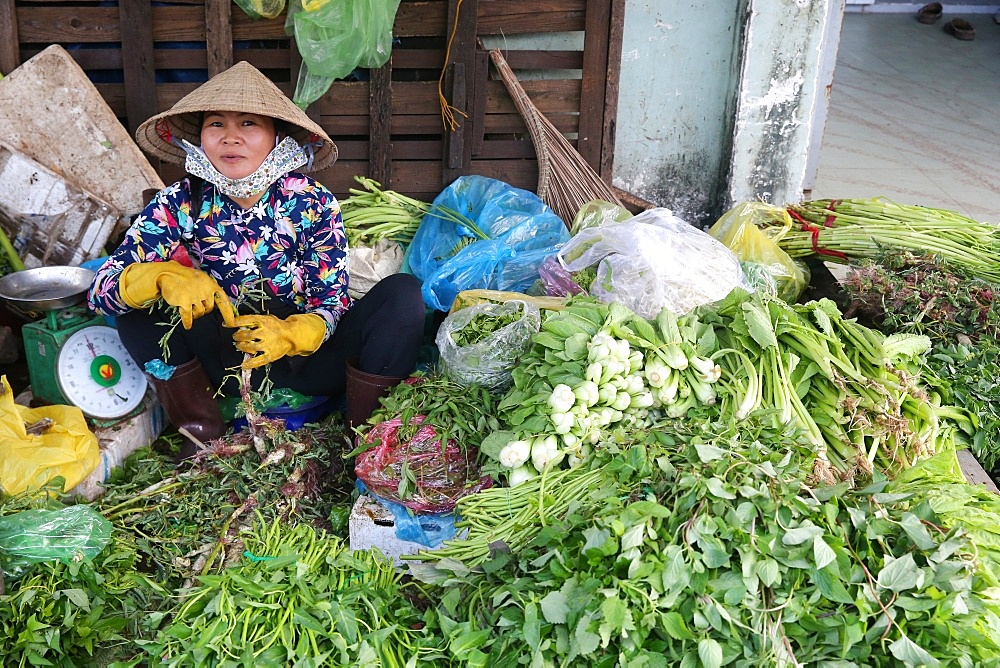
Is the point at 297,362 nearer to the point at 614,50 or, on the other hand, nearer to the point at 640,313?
the point at 640,313

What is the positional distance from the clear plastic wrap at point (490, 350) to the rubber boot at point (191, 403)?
899mm

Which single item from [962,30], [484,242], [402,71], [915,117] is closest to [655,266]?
[484,242]

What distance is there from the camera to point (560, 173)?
3.87 meters

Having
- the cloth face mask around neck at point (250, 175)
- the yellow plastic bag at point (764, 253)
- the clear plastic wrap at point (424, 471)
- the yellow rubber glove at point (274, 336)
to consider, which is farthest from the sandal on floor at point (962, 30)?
the clear plastic wrap at point (424, 471)

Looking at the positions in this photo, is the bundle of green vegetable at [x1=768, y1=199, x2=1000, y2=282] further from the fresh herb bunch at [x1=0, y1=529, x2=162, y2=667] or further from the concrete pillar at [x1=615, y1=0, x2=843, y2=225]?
the fresh herb bunch at [x1=0, y1=529, x2=162, y2=667]

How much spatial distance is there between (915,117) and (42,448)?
25.5 feet

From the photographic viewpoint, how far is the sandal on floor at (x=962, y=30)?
10.1m

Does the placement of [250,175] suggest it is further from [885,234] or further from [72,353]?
[885,234]

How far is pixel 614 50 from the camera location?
12.5ft

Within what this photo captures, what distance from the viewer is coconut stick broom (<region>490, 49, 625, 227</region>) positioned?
3830mm

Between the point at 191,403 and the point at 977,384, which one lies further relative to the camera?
the point at 191,403

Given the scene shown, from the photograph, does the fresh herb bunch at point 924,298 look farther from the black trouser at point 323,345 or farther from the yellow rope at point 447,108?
the yellow rope at point 447,108

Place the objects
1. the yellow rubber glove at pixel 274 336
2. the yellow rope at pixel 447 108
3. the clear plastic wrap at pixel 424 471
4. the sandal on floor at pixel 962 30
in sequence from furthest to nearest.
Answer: the sandal on floor at pixel 962 30 → the yellow rope at pixel 447 108 → the yellow rubber glove at pixel 274 336 → the clear plastic wrap at pixel 424 471

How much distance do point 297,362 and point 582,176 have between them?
1657 mm
